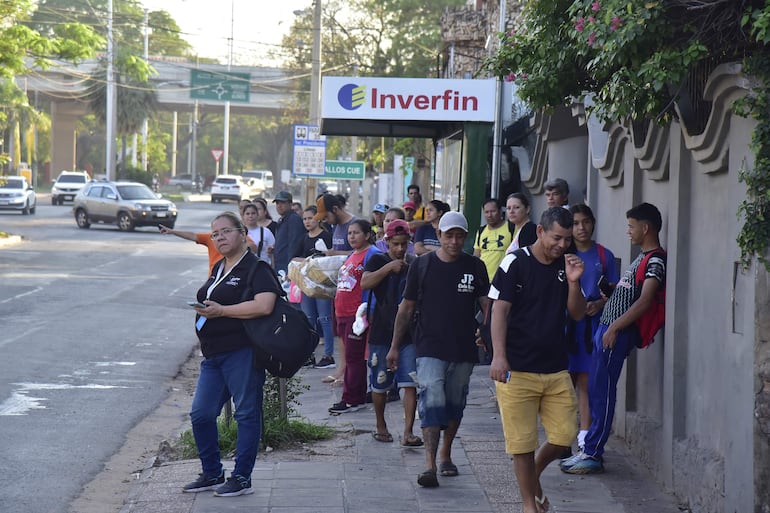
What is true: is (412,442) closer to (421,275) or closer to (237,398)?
(421,275)

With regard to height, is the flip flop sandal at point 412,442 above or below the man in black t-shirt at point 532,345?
below

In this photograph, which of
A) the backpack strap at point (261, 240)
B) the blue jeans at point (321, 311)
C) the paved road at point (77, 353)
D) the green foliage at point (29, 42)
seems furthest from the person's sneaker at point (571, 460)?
the green foliage at point (29, 42)

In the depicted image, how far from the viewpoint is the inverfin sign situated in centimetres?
1437

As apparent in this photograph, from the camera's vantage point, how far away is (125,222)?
4034 centimetres

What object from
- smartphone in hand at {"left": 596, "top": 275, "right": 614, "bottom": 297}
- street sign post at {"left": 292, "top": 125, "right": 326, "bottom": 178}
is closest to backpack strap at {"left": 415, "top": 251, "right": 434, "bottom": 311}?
smartphone in hand at {"left": 596, "top": 275, "right": 614, "bottom": 297}

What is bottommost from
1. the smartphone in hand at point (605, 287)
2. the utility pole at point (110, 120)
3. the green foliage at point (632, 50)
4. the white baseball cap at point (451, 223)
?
the smartphone in hand at point (605, 287)

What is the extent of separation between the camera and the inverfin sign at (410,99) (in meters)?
14.4

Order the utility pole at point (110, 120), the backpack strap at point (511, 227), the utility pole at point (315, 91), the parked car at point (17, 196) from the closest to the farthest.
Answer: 1. the backpack strap at point (511, 227)
2. the utility pole at point (315, 91)
3. the parked car at point (17, 196)
4. the utility pole at point (110, 120)

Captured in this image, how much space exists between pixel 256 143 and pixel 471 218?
110 m

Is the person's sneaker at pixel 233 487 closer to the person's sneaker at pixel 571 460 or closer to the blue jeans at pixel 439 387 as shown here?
the blue jeans at pixel 439 387

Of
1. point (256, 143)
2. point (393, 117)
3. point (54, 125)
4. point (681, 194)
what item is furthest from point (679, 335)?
point (256, 143)

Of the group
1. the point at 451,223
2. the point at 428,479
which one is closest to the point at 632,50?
the point at 451,223

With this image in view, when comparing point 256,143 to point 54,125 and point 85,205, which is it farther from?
point 85,205

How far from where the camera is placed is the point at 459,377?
7.64 meters
